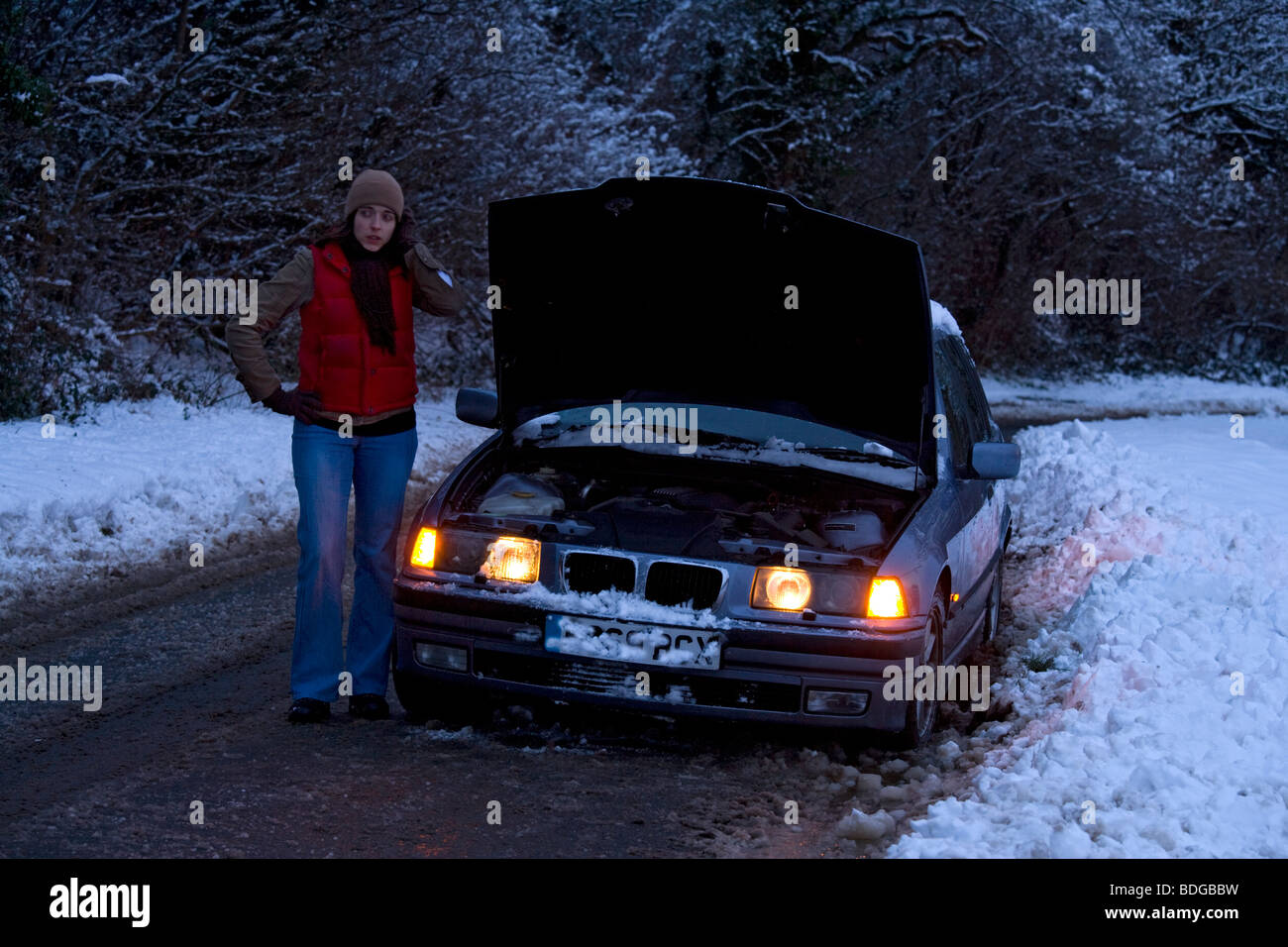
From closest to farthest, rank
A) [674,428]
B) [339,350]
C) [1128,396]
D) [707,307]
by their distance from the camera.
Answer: [339,350] → [707,307] → [674,428] → [1128,396]

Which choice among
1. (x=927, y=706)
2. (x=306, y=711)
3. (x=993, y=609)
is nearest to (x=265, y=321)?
(x=306, y=711)

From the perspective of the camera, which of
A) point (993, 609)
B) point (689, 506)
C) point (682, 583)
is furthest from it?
point (993, 609)

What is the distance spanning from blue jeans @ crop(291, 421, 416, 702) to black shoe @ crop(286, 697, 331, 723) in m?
0.04

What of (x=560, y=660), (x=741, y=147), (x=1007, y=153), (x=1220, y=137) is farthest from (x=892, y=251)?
(x=1220, y=137)

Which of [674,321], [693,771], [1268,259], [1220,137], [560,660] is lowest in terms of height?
[693,771]

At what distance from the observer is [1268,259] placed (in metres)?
38.2

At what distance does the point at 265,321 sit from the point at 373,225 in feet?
1.86

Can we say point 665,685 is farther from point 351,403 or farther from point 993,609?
point 993,609

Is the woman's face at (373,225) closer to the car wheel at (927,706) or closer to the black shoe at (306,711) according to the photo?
the black shoe at (306,711)

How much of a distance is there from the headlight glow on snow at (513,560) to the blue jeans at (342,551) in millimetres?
532

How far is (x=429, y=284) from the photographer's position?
18.7ft

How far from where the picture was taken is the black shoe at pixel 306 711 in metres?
5.55
